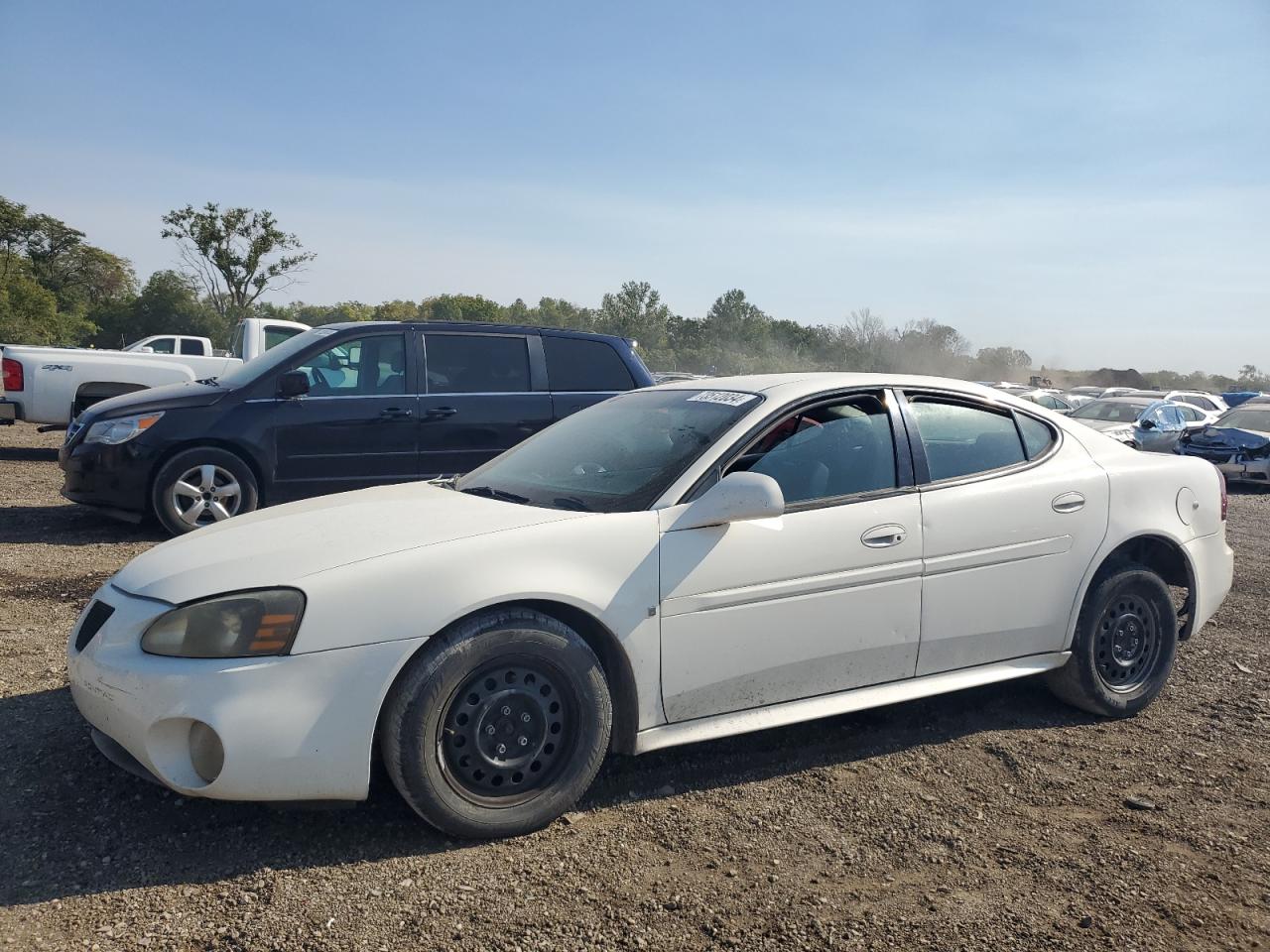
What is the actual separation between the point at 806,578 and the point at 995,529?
3.08 ft

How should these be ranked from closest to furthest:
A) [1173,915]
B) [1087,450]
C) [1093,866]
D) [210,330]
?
[1173,915] < [1093,866] < [1087,450] < [210,330]

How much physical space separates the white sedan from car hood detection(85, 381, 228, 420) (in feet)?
13.0

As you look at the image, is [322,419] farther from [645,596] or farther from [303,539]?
[645,596]

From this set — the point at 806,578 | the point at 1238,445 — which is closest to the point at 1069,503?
the point at 806,578

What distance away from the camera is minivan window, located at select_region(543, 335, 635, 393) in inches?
336

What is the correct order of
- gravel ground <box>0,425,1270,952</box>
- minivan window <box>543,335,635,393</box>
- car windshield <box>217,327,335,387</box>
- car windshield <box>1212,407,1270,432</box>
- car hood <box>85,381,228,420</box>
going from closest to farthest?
gravel ground <box>0,425,1270,952</box>, car hood <box>85,381,228,420</box>, car windshield <box>217,327,335,387</box>, minivan window <box>543,335,635,393</box>, car windshield <box>1212,407,1270,432</box>

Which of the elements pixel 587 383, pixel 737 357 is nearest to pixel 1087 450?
pixel 587 383

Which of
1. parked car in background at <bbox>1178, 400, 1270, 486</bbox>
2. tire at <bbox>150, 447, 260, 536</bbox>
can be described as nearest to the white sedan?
tire at <bbox>150, 447, 260, 536</bbox>

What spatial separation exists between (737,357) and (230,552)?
70632mm

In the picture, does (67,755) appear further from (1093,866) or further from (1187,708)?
(1187,708)

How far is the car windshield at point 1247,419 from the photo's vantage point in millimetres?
15906

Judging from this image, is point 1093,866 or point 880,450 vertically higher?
point 880,450

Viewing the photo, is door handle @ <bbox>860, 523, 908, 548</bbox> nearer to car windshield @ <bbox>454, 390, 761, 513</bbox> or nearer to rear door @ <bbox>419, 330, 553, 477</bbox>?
car windshield @ <bbox>454, 390, 761, 513</bbox>

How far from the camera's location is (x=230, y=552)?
10.7 feet
